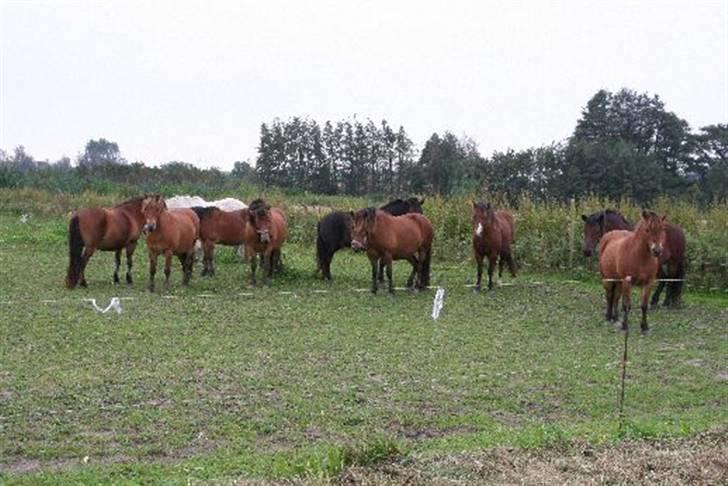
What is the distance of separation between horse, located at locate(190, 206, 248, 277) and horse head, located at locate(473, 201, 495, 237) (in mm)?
4504

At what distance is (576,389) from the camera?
7703 millimetres

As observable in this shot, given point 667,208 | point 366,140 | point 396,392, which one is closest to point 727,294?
point 667,208

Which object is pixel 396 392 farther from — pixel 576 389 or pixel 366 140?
pixel 366 140

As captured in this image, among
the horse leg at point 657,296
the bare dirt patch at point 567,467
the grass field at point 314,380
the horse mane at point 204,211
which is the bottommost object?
the grass field at point 314,380

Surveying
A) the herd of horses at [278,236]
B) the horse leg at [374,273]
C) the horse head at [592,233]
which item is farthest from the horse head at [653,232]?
the horse leg at [374,273]

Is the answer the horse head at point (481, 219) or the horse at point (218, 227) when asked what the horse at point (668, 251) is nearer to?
the horse head at point (481, 219)

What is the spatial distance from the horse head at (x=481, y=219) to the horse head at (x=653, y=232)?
4053 millimetres

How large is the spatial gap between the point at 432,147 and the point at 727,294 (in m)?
27.8

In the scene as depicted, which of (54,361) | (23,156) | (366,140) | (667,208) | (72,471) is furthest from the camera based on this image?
(23,156)

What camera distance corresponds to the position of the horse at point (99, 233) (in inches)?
555

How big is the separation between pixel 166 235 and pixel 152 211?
496 mm

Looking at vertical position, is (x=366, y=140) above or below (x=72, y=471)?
above

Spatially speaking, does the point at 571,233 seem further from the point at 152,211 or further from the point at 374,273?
the point at 152,211

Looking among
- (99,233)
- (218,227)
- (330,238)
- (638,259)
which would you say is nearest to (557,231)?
(330,238)
